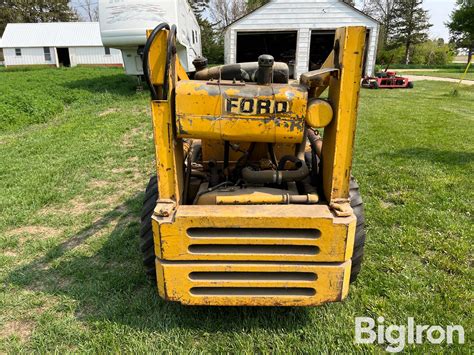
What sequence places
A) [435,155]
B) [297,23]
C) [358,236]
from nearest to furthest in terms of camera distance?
1. [358,236]
2. [435,155]
3. [297,23]

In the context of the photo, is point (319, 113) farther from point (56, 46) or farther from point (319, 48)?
point (56, 46)

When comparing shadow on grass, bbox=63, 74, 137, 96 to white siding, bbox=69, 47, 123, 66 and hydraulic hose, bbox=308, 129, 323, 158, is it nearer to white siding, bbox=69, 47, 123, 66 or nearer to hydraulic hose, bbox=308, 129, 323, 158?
hydraulic hose, bbox=308, 129, 323, 158

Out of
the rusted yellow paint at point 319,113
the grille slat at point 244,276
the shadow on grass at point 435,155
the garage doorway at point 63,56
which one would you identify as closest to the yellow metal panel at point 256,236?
the grille slat at point 244,276

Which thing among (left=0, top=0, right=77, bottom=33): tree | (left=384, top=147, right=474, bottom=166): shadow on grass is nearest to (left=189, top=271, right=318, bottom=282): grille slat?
(left=384, top=147, right=474, bottom=166): shadow on grass

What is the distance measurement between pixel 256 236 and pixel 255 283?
1.05 feet

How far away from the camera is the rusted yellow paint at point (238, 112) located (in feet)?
7.96

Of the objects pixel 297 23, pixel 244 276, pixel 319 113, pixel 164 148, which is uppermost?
pixel 297 23

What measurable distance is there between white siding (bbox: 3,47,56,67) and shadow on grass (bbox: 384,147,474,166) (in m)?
41.7

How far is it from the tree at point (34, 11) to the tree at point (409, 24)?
4673 centimetres

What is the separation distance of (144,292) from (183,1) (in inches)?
474

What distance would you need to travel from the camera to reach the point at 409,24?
47.7 m

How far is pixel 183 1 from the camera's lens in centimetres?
1292

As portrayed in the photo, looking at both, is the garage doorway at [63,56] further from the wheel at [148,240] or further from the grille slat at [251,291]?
the grille slat at [251,291]

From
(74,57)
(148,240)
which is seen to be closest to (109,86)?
(148,240)
